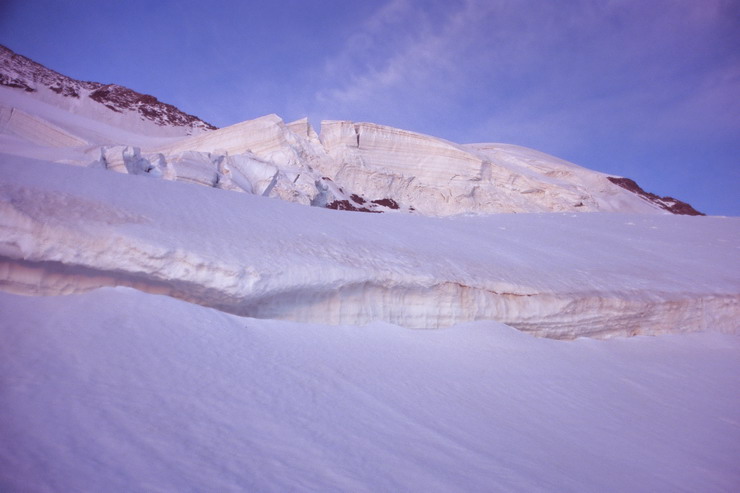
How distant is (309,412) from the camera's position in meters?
1.28

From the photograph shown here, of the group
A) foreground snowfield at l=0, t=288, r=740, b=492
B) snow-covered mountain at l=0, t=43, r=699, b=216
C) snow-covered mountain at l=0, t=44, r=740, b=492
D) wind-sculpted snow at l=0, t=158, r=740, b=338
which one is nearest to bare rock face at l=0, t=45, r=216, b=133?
snow-covered mountain at l=0, t=43, r=699, b=216

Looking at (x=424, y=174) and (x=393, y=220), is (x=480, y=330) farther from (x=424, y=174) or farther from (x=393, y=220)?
(x=424, y=174)

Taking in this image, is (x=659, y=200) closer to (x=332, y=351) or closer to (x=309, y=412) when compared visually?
(x=332, y=351)

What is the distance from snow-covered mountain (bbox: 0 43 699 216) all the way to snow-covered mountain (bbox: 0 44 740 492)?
7.80 meters

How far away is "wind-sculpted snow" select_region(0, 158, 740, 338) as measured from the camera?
5.57 ft

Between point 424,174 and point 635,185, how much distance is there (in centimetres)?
1100

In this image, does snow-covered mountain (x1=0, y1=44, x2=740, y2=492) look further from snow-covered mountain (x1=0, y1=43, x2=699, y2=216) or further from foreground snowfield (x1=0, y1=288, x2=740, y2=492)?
snow-covered mountain (x1=0, y1=43, x2=699, y2=216)

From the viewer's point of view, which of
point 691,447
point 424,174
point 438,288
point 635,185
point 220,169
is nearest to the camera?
point 691,447

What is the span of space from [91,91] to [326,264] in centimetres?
2302

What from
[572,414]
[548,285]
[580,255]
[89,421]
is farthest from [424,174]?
[89,421]

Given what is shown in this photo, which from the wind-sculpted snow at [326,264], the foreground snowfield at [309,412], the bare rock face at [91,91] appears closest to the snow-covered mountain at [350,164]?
the bare rock face at [91,91]

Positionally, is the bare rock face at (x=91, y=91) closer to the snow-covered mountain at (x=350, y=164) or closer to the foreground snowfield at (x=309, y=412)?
the snow-covered mountain at (x=350, y=164)

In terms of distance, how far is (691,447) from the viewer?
1.59 metres

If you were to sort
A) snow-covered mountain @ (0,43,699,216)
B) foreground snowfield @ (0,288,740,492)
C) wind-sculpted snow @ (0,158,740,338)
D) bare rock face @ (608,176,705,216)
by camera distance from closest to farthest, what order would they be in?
1. foreground snowfield @ (0,288,740,492)
2. wind-sculpted snow @ (0,158,740,338)
3. snow-covered mountain @ (0,43,699,216)
4. bare rock face @ (608,176,705,216)
